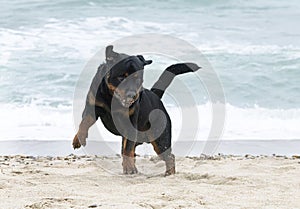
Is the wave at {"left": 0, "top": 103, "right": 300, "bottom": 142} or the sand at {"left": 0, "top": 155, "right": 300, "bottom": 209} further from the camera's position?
the wave at {"left": 0, "top": 103, "right": 300, "bottom": 142}

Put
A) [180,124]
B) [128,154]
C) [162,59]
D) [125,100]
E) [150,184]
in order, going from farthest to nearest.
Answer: [162,59], [180,124], [128,154], [150,184], [125,100]

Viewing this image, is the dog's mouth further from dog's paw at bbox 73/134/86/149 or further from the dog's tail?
the dog's tail

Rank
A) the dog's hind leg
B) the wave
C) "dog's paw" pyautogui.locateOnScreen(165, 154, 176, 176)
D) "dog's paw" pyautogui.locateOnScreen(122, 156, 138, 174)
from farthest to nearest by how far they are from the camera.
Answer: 1. the wave
2. "dog's paw" pyautogui.locateOnScreen(165, 154, 176, 176)
3. the dog's hind leg
4. "dog's paw" pyautogui.locateOnScreen(122, 156, 138, 174)

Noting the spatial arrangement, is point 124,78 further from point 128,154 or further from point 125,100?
point 128,154

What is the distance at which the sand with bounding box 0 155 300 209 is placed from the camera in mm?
4152

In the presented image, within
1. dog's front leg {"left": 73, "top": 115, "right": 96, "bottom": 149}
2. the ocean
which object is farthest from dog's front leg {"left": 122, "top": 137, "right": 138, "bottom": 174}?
the ocean

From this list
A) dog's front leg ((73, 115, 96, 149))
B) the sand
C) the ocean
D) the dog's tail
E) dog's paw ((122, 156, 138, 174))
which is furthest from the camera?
the ocean

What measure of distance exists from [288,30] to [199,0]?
3.84 metres

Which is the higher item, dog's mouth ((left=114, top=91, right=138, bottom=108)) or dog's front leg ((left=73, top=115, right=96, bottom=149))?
dog's mouth ((left=114, top=91, right=138, bottom=108))

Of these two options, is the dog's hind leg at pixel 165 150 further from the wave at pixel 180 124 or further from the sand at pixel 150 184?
the wave at pixel 180 124

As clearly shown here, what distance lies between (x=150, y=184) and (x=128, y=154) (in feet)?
1.37

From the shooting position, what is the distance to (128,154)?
5281 millimetres

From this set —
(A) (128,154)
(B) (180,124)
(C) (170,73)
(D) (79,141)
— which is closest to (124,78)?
(D) (79,141)

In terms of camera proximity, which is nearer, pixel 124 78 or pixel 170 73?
pixel 124 78
